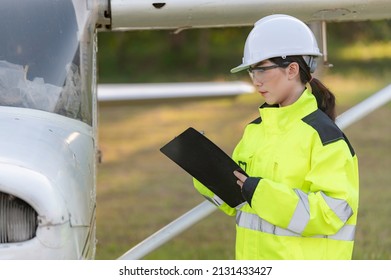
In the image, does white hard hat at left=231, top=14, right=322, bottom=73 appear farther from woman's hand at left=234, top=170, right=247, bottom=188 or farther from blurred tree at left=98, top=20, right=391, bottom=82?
blurred tree at left=98, top=20, right=391, bottom=82

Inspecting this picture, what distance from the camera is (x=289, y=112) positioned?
339cm

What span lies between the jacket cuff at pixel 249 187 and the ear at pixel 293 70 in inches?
17.3

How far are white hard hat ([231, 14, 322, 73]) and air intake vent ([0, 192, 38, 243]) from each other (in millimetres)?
1023

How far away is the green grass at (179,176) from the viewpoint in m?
7.97

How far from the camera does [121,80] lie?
27406 mm

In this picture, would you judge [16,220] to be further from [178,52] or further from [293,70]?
[178,52]

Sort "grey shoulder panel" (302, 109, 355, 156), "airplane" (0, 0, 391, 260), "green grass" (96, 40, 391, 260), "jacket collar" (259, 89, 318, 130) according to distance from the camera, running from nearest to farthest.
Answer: "airplane" (0, 0, 391, 260), "grey shoulder panel" (302, 109, 355, 156), "jacket collar" (259, 89, 318, 130), "green grass" (96, 40, 391, 260)

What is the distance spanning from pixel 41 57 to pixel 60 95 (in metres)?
0.19

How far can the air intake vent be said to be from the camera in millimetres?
2945

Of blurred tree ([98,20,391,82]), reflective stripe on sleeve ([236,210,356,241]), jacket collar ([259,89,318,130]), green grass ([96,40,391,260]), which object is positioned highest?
jacket collar ([259,89,318,130])

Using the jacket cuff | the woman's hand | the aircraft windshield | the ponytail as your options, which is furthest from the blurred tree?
the jacket cuff

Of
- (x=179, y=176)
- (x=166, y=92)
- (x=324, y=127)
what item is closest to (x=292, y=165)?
(x=324, y=127)

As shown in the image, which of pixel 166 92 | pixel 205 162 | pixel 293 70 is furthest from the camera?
pixel 166 92

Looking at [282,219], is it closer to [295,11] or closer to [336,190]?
[336,190]
